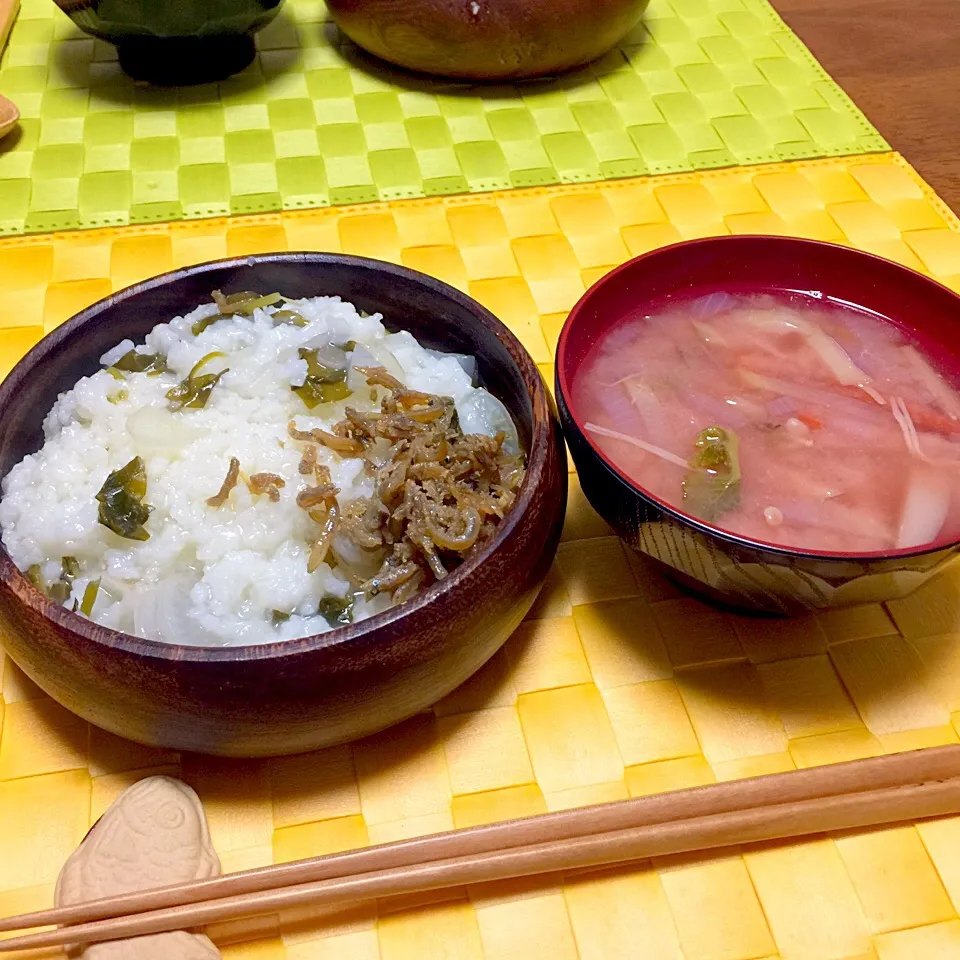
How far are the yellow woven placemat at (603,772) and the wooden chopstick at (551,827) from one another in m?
0.11

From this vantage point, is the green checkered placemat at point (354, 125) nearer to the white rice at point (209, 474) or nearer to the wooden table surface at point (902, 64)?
the wooden table surface at point (902, 64)

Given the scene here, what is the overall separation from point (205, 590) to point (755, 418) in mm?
973

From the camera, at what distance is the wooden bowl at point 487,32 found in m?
2.69

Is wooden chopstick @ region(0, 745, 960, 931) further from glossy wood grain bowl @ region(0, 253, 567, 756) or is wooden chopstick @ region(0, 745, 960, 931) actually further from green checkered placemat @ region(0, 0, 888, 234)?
green checkered placemat @ region(0, 0, 888, 234)

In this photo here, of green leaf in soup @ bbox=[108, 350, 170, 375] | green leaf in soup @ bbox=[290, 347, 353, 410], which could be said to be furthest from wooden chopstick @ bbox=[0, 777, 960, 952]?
green leaf in soup @ bbox=[108, 350, 170, 375]

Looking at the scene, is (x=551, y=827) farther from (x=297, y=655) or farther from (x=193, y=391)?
(x=193, y=391)

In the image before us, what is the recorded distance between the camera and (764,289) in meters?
1.77

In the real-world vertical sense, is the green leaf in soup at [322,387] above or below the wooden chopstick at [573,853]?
above

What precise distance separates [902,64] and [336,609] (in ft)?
9.91

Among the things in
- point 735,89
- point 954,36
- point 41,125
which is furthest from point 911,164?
point 41,125

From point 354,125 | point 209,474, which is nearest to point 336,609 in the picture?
point 209,474

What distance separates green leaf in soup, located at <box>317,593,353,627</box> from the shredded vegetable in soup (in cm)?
48

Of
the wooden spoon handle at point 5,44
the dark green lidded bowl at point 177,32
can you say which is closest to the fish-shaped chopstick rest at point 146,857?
the wooden spoon handle at point 5,44

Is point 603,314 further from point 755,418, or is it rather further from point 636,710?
Result: point 636,710
